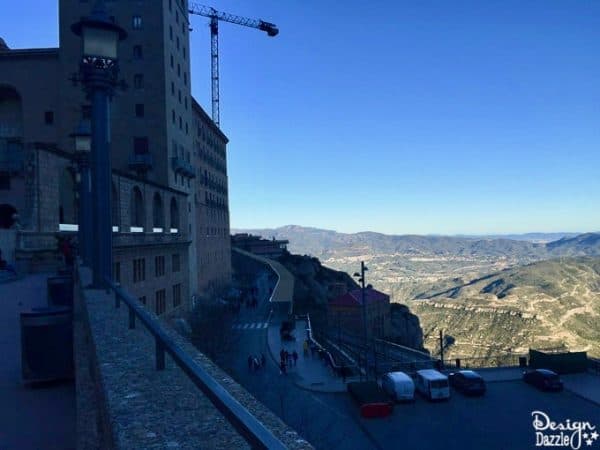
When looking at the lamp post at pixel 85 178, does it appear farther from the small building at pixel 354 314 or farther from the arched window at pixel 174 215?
the small building at pixel 354 314

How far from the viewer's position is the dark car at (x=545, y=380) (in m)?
26.1

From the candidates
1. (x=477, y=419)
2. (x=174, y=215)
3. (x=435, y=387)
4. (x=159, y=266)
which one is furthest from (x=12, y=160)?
(x=477, y=419)

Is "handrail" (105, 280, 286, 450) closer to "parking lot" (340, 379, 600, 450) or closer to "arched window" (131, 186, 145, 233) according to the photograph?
"parking lot" (340, 379, 600, 450)

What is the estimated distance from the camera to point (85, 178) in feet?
49.8

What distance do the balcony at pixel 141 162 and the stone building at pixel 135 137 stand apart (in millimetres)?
76

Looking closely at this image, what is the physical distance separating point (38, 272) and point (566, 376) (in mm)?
30653

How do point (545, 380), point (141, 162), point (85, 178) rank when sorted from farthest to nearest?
point (141, 162) → point (545, 380) → point (85, 178)

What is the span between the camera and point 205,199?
182 feet

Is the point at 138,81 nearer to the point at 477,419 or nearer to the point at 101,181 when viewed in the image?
the point at 101,181

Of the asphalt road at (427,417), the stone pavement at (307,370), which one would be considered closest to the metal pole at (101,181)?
the asphalt road at (427,417)

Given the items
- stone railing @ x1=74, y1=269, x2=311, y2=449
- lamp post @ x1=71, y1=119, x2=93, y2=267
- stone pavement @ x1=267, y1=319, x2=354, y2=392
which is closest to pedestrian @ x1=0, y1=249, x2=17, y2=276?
lamp post @ x1=71, y1=119, x2=93, y2=267

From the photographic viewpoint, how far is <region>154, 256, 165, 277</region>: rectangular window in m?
29.2

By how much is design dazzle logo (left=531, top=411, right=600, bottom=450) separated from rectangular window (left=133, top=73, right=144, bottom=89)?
Result: 34.6 m

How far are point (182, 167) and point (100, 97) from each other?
30.6 meters
